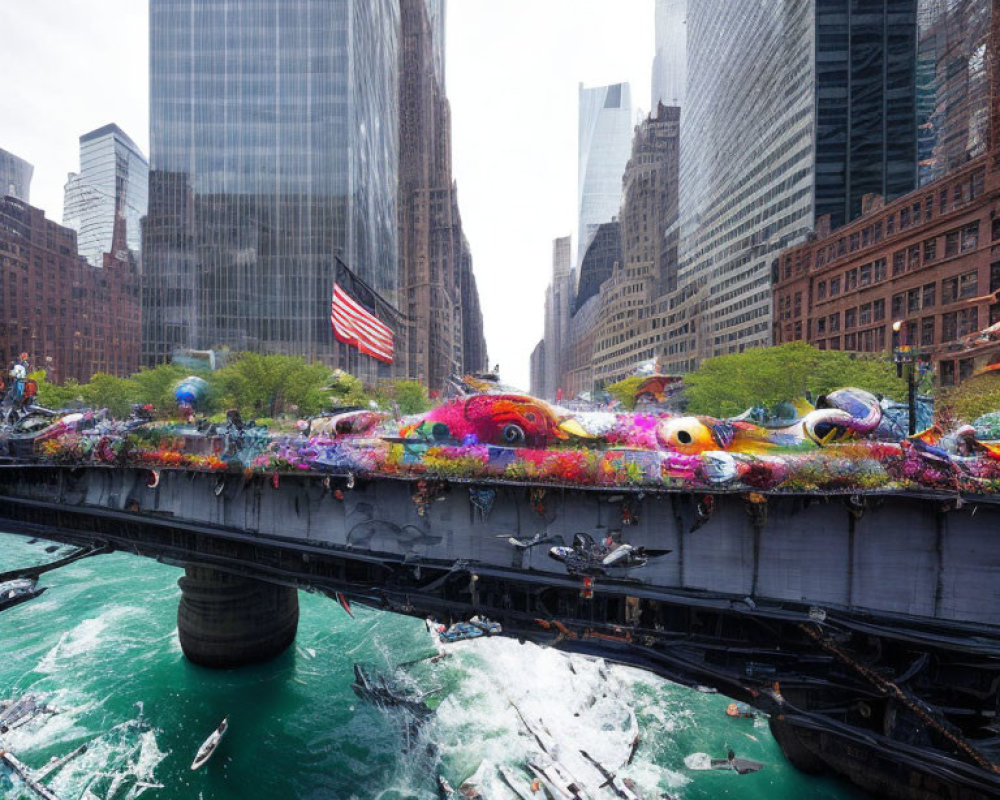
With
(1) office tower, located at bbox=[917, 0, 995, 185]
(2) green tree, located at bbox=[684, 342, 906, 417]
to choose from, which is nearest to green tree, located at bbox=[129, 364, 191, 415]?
(2) green tree, located at bbox=[684, 342, 906, 417]

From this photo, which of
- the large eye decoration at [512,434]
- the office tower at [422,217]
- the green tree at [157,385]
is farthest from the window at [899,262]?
the office tower at [422,217]

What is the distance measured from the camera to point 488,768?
15.7 m

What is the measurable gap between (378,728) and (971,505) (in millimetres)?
20162

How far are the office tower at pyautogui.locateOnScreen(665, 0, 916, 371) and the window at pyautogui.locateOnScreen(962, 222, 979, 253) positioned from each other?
81.7 ft

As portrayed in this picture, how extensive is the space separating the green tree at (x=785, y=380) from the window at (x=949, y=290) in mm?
13497

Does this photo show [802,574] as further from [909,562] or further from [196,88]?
[196,88]

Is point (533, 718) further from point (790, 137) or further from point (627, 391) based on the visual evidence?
point (790, 137)

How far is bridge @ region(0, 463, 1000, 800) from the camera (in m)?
11.5

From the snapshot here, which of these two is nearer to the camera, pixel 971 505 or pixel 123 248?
pixel 971 505

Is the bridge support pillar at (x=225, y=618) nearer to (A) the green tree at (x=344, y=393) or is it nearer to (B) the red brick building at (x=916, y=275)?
(A) the green tree at (x=344, y=393)

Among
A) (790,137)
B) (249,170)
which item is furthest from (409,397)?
(790,137)

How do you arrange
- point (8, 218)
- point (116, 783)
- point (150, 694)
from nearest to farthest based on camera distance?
point (116, 783) → point (150, 694) → point (8, 218)

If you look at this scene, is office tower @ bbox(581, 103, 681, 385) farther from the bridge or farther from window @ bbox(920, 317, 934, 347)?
the bridge

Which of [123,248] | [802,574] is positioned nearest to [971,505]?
[802,574]
